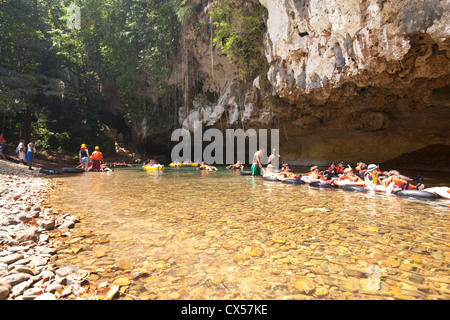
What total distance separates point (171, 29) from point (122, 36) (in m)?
5.84

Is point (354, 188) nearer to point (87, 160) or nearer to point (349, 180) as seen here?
point (349, 180)

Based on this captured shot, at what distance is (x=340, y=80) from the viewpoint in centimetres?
959

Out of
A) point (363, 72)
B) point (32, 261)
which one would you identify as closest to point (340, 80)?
point (363, 72)

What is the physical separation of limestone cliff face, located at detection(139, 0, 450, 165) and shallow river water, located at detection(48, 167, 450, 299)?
212 inches

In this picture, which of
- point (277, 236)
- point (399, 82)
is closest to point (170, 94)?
point (399, 82)

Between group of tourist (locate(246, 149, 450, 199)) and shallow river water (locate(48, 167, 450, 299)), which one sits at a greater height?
group of tourist (locate(246, 149, 450, 199))

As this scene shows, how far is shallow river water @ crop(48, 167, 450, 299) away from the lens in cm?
185

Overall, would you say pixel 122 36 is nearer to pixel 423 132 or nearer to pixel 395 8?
pixel 395 8

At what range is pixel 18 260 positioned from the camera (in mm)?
2107

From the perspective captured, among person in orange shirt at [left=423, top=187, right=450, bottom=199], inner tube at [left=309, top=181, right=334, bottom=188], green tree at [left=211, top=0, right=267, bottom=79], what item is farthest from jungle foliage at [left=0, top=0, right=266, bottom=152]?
person in orange shirt at [left=423, top=187, right=450, bottom=199]

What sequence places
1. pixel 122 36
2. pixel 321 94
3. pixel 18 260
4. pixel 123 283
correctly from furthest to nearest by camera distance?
pixel 122 36 → pixel 321 94 → pixel 18 260 → pixel 123 283

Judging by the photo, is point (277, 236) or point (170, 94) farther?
point (170, 94)

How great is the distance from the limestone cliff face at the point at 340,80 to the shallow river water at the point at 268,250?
17.7ft

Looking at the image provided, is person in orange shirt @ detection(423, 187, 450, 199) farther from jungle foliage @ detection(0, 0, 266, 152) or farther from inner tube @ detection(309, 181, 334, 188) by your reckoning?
jungle foliage @ detection(0, 0, 266, 152)
